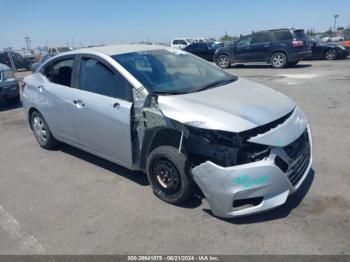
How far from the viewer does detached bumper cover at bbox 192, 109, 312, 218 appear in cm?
295

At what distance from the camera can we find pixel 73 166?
16.0 feet

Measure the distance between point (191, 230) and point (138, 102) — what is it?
147 centimetres

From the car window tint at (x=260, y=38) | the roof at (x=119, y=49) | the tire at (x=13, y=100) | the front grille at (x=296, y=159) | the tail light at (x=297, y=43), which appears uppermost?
the car window tint at (x=260, y=38)

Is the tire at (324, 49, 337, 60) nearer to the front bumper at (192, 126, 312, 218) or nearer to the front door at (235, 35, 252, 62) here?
the front door at (235, 35, 252, 62)

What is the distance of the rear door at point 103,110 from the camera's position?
150 inches

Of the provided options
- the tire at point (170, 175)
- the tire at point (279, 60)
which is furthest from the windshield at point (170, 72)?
the tire at point (279, 60)

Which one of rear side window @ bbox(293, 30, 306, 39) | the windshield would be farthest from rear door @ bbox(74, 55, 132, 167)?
rear side window @ bbox(293, 30, 306, 39)

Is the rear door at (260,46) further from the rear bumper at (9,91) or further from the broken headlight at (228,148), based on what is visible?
the broken headlight at (228,148)

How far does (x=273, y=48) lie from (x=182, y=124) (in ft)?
44.1

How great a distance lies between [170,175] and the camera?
3.53 metres

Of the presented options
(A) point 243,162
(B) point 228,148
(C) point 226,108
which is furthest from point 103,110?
(A) point 243,162

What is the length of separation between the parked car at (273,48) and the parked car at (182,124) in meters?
11.5

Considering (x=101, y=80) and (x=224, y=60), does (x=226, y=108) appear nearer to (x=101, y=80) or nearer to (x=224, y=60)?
(x=101, y=80)

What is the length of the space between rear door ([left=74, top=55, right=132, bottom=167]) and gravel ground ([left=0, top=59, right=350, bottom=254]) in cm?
48
